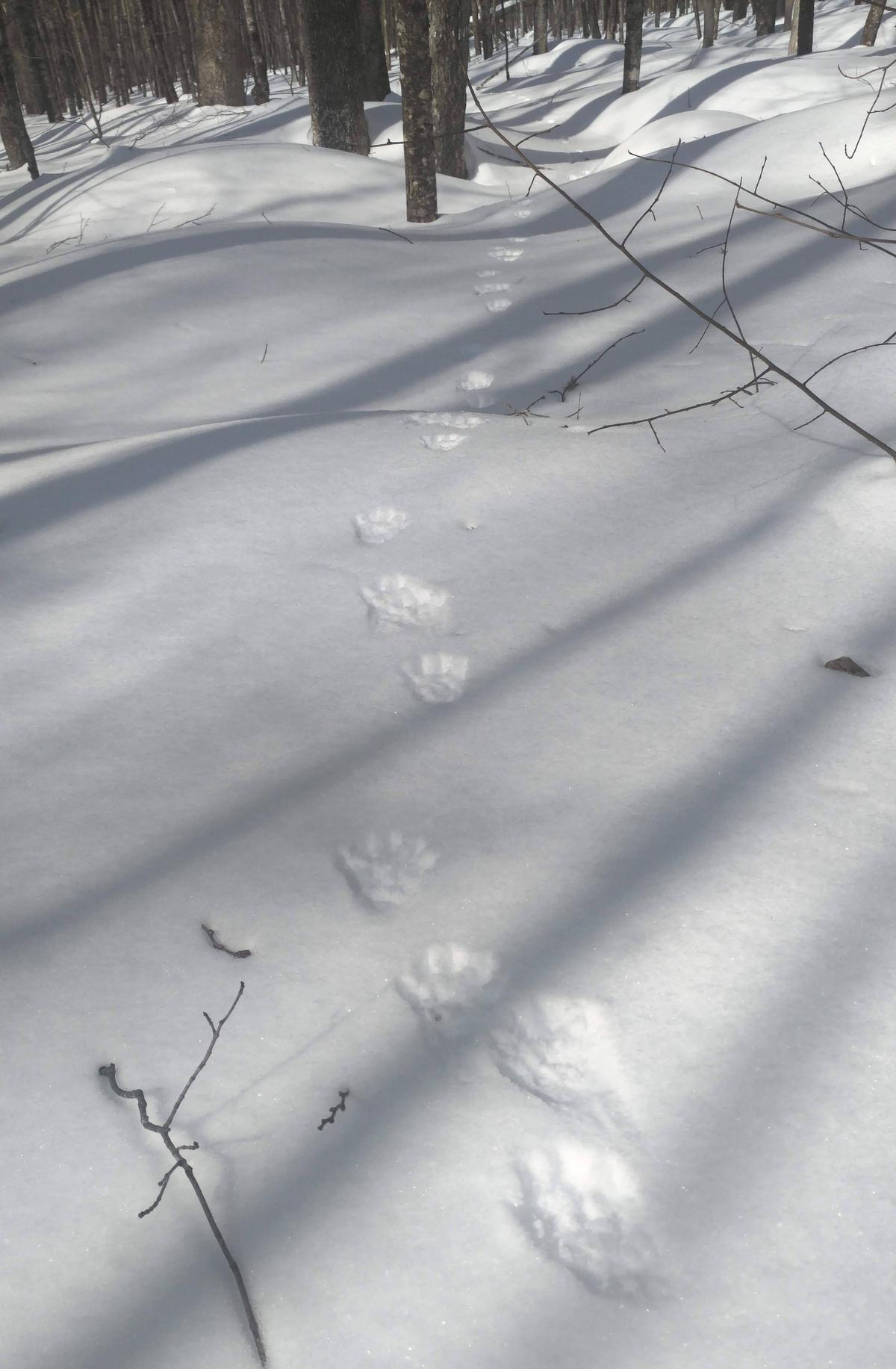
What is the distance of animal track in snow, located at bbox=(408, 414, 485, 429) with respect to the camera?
2.15 m

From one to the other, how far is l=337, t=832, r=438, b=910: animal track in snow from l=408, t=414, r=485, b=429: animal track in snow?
1.29m

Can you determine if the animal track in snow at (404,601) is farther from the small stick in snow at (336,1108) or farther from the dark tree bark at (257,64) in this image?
the dark tree bark at (257,64)

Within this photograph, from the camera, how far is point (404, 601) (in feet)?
5.12

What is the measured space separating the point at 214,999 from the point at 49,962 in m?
0.18

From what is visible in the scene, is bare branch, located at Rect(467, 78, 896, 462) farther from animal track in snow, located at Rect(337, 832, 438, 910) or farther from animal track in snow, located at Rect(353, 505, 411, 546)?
animal track in snow, located at Rect(337, 832, 438, 910)

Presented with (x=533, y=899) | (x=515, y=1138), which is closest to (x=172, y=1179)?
(x=515, y=1138)

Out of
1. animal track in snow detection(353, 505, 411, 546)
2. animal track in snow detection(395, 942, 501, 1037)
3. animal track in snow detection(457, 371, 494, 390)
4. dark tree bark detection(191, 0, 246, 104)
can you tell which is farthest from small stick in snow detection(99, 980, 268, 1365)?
dark tree bark detection(191, 0, 246, 104)

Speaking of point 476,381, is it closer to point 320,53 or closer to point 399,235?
point 399,235

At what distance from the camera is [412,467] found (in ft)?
6.34

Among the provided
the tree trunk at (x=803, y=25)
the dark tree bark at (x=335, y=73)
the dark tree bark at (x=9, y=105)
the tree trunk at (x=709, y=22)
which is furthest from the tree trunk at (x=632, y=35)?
the dark tree bark at (x=9, y=105)

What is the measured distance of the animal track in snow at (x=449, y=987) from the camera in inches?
34.8

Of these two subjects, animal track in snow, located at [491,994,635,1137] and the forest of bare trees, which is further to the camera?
the forest of bare trees

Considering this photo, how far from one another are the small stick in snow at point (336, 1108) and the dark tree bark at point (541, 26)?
64.1ft

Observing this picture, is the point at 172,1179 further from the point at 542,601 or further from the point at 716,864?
the point at 542,601
